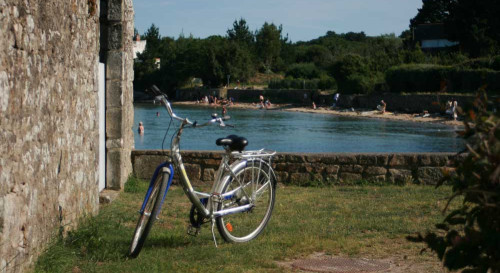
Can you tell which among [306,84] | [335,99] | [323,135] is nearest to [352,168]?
[323,135]

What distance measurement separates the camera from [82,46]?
6699 millimetres

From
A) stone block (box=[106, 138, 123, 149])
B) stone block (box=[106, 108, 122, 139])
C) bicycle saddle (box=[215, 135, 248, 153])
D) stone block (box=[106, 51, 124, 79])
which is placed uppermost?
stone block (box=[106, 51, 124, 79])

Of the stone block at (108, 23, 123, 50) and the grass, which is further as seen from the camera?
the stone block at (108, 23, 123, 50)

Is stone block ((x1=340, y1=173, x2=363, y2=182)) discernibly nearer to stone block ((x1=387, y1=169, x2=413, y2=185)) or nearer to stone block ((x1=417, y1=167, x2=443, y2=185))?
stone block ((x1=387, y1=169, x2=413, y2=185))

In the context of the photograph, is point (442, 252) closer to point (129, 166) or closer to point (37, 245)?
point (37, 245)

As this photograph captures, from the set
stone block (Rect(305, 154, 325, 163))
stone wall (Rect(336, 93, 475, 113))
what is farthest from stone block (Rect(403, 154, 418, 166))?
stone wall (Rect(336, 93, 475, 113))

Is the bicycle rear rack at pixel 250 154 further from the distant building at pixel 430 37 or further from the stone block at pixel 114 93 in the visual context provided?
the distant building at pixel 430 37

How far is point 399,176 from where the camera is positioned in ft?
32.7

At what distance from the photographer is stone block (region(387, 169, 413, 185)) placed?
9967 mm

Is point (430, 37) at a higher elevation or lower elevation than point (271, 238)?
higher

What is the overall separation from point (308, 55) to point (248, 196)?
104499 millimetres

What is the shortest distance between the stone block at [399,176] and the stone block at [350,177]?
43 cm

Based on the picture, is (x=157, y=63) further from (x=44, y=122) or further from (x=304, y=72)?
(x=44, y=122)

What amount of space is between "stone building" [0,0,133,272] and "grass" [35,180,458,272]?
0.30 meters
